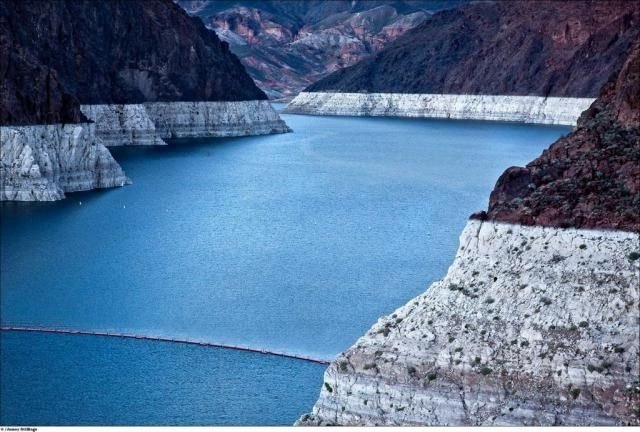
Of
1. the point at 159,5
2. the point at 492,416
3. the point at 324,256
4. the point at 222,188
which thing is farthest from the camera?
the point at 159,5

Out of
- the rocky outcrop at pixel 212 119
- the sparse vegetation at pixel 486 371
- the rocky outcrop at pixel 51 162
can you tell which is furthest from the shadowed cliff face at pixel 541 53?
the sparse vegetation at pixel 486 371

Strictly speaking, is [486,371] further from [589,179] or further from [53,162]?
[53,162]

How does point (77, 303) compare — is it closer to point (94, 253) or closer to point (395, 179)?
point (94, 253)

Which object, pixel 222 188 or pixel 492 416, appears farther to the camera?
pixel 222 188

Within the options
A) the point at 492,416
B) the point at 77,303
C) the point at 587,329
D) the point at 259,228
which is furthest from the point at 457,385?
the point at 259,228

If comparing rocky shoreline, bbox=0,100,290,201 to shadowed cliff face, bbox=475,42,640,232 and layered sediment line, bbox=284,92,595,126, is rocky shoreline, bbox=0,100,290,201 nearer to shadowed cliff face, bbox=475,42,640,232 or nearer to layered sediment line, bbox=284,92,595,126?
shadowed cliff face, bbox=475,42,640,232

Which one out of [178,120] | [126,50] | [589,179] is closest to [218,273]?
[589,179]
